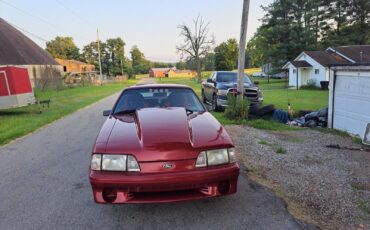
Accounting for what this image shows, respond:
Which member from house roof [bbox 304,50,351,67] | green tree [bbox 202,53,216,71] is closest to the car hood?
house roof [bbox 304,50,351,67]

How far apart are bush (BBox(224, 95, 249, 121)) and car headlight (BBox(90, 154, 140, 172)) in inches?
323

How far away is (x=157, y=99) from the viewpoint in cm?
565

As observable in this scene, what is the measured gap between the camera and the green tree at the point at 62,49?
94.5m

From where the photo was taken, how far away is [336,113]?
10391mm

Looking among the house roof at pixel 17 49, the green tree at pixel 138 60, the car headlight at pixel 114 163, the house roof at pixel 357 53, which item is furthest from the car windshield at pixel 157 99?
the green tree at pixel 138 60

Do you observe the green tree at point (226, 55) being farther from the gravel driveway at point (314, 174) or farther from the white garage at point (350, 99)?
the gravel driveway at point (314, 174)

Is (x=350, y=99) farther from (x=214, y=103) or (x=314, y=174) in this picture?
(x=214, y=103)

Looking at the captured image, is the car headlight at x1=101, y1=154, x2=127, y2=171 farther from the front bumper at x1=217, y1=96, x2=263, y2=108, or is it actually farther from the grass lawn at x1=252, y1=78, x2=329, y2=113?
the grass lawn at x1=252, y1=78, x2=329, y2=113

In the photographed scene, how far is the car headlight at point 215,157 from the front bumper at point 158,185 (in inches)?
2.4

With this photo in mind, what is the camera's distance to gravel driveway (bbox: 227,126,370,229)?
13.0ft

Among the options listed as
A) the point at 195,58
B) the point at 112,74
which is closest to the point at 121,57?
the point at 112,74

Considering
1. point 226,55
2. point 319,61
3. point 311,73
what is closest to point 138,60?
point 226,55

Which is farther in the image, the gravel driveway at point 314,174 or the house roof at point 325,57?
the house roof at point 325,57

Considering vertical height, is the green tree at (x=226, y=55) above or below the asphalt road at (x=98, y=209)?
above
